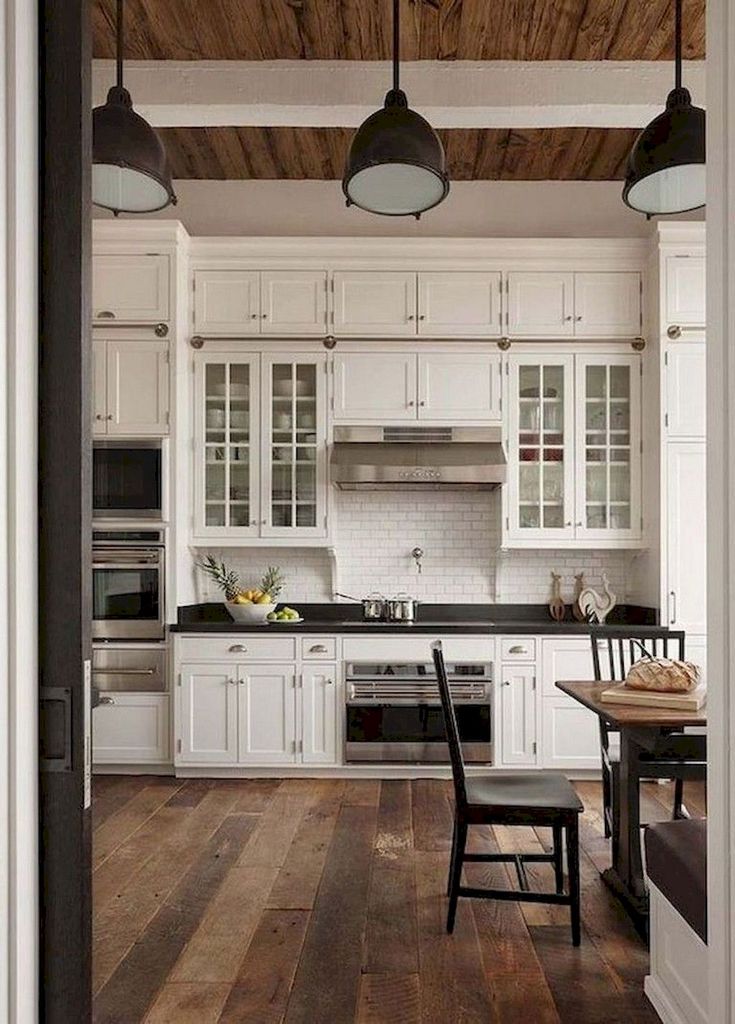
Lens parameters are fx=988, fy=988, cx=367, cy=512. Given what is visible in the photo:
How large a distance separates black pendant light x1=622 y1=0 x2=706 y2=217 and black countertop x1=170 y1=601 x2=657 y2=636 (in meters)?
2.69

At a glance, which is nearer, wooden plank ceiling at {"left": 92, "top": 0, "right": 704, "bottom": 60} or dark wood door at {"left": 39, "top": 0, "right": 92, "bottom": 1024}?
dark wood door at {"left": 39, "top": 0, "right": 92, "bottom": 1024}

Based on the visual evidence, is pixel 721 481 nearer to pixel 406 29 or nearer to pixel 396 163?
pixel 396 163

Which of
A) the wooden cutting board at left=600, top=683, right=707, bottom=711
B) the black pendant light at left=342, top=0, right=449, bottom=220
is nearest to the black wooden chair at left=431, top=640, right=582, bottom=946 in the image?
the wooden cutting board at left=600, top=683, right=707, bottom=711

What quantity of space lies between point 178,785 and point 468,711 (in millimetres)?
1690

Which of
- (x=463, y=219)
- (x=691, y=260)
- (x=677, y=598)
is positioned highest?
(x=463, y=219)

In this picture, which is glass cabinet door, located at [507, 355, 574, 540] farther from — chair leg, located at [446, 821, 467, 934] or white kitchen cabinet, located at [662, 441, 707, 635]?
chair leg, located at [446, 821, 467, 934]

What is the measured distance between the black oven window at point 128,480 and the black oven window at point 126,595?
14.8 inches

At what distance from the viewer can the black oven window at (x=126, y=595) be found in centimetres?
571

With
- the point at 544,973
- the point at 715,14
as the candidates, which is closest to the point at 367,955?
the point at 544,973

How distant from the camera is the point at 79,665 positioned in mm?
1362

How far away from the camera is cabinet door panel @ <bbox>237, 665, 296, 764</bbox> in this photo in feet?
18.6

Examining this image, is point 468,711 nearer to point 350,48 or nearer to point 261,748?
point 261,748

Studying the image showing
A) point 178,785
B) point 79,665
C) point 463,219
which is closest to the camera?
point 79,665

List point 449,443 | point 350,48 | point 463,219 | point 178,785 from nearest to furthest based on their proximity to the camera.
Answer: point 350,48 → point 178,785 → point 449,443 → point 463,219
